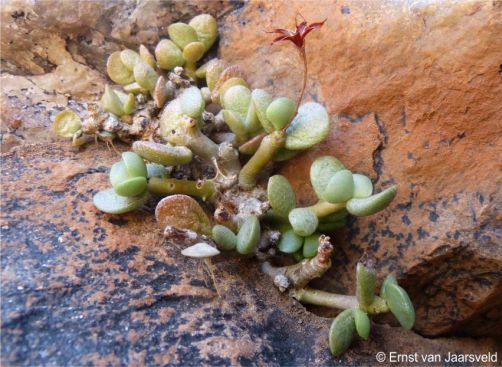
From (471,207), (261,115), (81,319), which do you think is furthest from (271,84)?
(81,319)

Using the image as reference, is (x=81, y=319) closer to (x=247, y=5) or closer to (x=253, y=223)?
(x=253, y=223)

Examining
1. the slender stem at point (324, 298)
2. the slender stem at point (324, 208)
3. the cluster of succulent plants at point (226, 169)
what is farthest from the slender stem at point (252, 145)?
the slender stem at point (324, 298)

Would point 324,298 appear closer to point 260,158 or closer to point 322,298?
point 322,298

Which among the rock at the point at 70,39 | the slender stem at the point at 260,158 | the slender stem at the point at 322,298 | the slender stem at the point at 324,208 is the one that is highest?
the rock at the point at 70,39

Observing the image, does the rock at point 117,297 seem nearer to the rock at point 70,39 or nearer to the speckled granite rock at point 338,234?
the speckled granite rock at point 338,234

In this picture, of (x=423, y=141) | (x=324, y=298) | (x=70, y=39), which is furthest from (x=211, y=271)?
(x=70, y=39)
